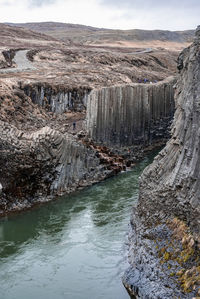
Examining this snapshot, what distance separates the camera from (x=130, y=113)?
1083 inches

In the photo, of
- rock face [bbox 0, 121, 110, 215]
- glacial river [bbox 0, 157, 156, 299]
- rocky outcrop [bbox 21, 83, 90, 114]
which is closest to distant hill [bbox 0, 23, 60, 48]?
rocky outcrop [bbox 21, 83, 90, 114]

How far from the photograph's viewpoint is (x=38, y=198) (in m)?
20.6

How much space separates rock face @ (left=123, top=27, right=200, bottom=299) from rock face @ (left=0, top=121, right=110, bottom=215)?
6.59 m

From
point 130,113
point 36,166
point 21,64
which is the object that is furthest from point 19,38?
point 36,166

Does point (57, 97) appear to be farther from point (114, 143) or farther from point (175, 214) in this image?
point (175, 214)

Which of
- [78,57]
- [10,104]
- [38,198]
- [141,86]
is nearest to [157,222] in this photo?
[38,198]

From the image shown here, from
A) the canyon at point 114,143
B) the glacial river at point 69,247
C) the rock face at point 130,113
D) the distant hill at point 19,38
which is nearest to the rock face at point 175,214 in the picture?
the canyon at point 114,143

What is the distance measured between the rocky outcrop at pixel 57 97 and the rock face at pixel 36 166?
5426mm

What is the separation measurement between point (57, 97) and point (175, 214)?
16.6 m

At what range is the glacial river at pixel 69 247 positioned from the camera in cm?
1305

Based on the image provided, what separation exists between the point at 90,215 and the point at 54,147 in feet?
13.9

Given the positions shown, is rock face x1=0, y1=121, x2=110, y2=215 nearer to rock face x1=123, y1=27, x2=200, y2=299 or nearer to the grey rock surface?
rock face x1=123, y1=27, x2=200, y2=299

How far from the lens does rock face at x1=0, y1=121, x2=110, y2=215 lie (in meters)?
19.9

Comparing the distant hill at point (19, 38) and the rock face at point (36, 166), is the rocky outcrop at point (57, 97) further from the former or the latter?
the distant hill at point (19, 38)
